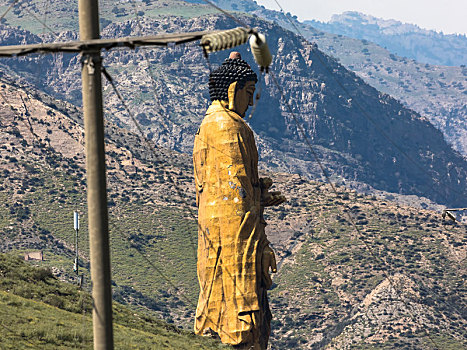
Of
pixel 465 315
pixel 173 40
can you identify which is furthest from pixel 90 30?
pixel 465 315

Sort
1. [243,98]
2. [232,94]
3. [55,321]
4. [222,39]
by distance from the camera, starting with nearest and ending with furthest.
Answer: [222,39] → [55,321] → [232,94] → [243,98]

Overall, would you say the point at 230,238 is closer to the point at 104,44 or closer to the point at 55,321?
the point at 55,321

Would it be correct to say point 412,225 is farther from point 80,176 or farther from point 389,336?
point 80,176

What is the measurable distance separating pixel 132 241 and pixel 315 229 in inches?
1028

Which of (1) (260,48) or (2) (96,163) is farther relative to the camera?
(1) (260,48)

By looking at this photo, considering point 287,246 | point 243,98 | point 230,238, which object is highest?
point 243,98

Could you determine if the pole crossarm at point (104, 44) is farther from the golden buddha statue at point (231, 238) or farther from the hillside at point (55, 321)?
the golden buddha statue at point (231, 238)

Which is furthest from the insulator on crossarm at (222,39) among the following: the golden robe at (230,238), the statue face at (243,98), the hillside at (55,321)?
the statue face at (243,98)

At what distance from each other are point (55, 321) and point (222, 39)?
18.8 meters

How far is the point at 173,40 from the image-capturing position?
15367 mm

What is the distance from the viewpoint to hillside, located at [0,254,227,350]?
30797 mm

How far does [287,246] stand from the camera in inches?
4749

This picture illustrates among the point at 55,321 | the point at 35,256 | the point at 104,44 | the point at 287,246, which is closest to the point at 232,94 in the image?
the point at 55,321

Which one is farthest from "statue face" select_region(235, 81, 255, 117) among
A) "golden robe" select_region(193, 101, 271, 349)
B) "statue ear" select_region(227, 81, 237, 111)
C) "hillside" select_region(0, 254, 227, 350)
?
"hillside" select_region(0, 254, 227, 350)
